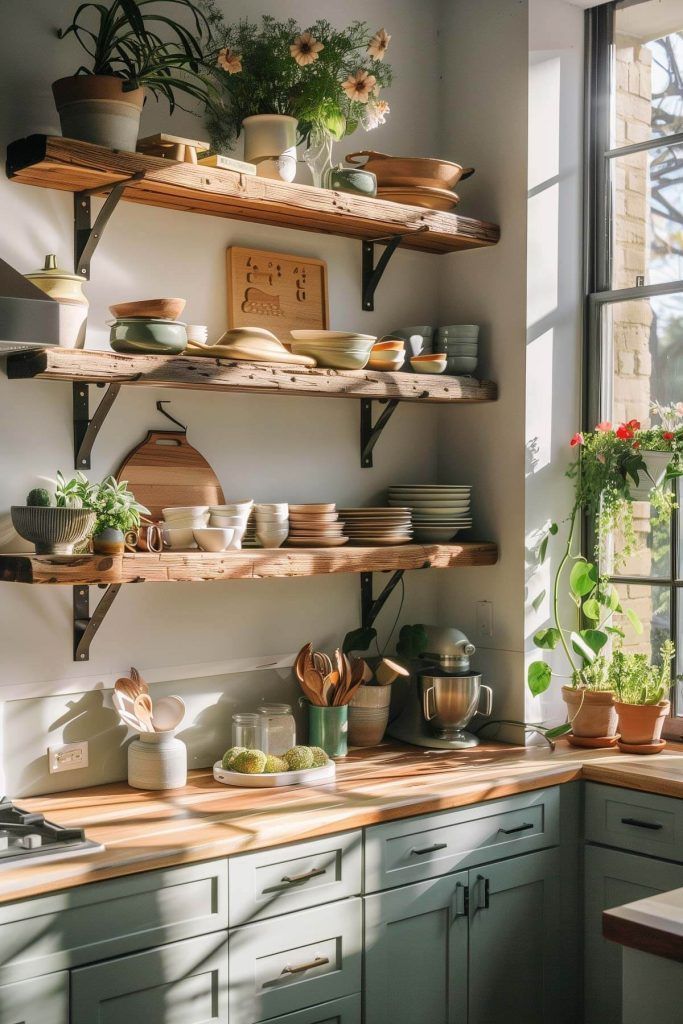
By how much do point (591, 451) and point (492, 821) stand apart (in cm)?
114

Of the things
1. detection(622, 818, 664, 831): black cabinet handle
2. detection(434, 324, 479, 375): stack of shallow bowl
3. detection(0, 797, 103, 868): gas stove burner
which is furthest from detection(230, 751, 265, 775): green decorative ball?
detection(434, 324, 479, 375): stack of shallow bowl

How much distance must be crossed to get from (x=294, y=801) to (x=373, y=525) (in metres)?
0.84

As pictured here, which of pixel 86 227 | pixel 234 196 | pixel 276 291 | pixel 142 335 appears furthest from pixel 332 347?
pixel 86 227

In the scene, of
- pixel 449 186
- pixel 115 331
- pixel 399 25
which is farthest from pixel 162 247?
pixel 399 25

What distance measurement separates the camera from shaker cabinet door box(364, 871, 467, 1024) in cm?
264

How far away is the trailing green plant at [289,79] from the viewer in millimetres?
2941

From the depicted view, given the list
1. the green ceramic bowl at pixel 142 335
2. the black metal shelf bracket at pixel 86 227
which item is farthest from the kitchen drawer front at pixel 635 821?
the black metal shelf bracket at pixel 86 227

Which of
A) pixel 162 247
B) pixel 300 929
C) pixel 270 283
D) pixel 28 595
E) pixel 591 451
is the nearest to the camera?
pixel 300 929

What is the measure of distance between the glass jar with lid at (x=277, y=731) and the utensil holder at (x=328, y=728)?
11 cm

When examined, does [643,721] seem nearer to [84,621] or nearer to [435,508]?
[435,508]

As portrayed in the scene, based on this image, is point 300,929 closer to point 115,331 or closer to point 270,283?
point 115,331

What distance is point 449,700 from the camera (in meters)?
3.24

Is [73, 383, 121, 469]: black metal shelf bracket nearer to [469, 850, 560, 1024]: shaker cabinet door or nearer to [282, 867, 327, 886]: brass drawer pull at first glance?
[282, 867, 327, 886]: brass drawer pull

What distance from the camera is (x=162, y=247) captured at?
2955 millimetres
